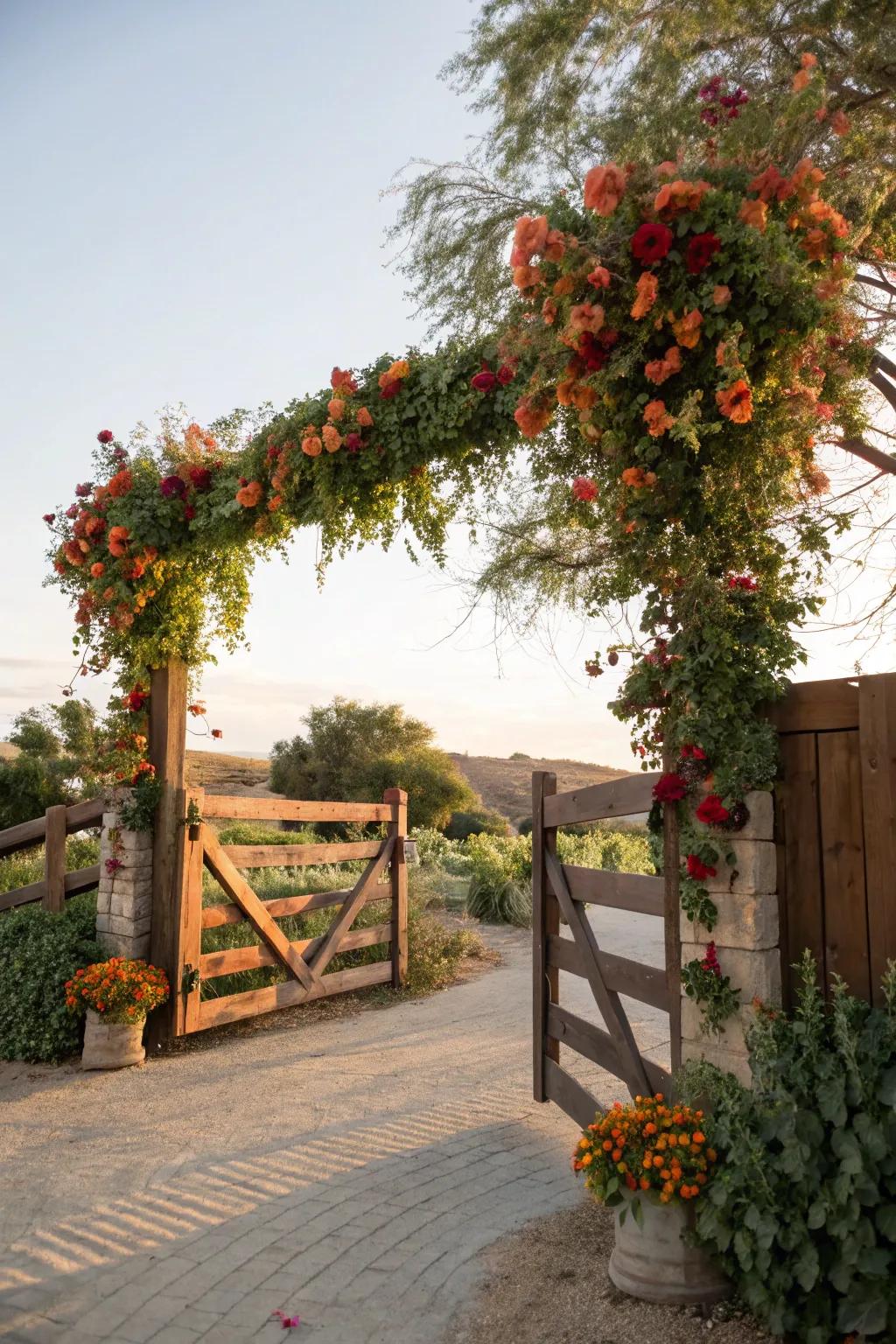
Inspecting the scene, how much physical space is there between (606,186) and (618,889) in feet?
9.76

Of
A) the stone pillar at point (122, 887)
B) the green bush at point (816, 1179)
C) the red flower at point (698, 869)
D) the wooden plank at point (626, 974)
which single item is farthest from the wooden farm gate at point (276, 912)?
the green bush at point (816, 1179)

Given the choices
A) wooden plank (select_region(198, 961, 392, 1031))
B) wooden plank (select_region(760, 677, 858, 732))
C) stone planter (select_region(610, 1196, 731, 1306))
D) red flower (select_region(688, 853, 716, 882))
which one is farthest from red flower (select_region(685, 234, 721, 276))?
wooden plank (select_region(198, 961, 392, 1031))

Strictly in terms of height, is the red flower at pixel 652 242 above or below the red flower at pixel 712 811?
above

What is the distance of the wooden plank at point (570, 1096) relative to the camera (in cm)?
451

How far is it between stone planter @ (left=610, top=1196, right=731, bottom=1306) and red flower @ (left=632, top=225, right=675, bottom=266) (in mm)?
3444

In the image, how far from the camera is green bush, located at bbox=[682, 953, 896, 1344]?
2.64m

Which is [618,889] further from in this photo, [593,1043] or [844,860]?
[844,860]

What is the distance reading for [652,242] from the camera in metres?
3.66

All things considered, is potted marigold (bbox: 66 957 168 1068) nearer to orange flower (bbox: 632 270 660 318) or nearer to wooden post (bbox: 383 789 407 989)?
wooden post (bbox: 383 789 407 989)

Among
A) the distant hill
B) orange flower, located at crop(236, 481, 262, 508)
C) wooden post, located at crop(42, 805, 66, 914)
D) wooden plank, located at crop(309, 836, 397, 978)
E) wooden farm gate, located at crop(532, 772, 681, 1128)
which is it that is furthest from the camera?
the distant hill

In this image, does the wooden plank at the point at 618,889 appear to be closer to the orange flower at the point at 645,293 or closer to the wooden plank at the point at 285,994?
the orange flower at the point at 645,293

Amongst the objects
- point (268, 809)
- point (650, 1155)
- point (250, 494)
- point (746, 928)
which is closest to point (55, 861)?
point (268, 809)

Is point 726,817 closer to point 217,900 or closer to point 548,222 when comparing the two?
point 548,222

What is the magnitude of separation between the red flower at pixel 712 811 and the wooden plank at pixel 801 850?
239mm
